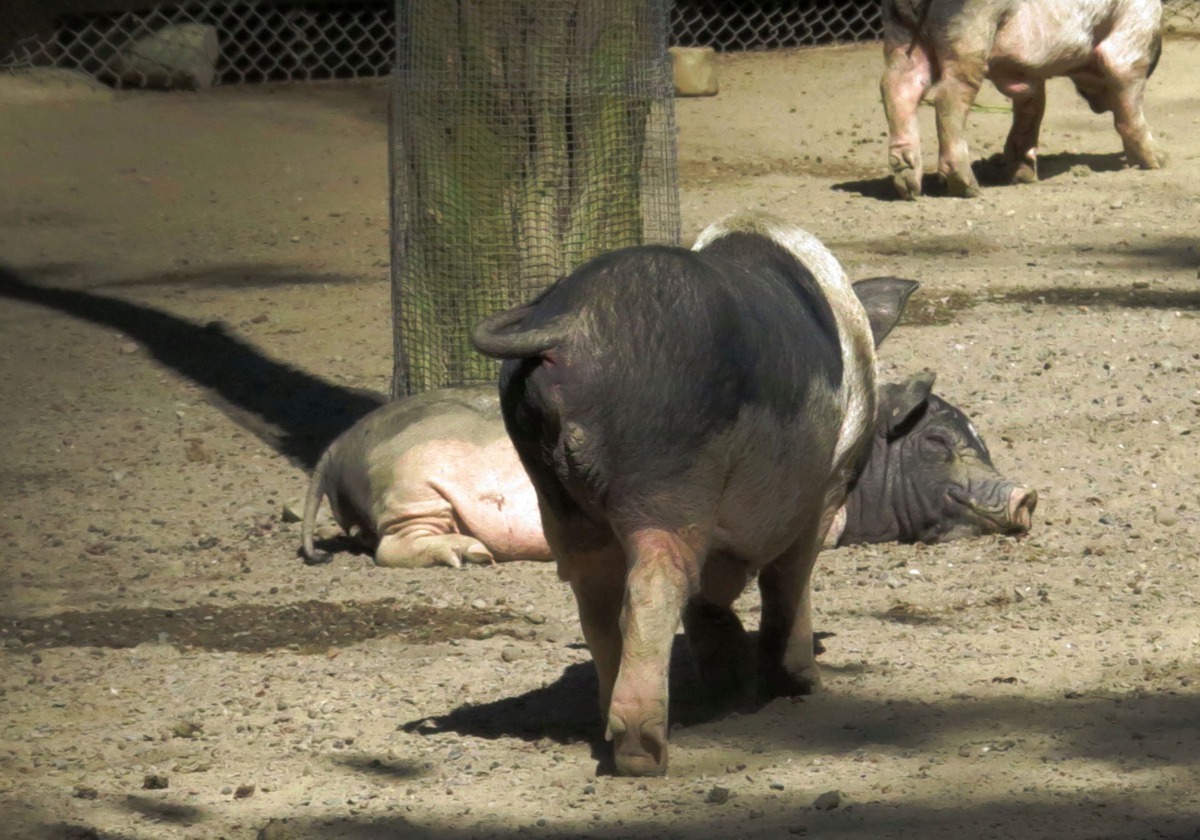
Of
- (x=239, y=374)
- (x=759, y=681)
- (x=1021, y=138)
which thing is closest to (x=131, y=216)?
(x=239, y=374)

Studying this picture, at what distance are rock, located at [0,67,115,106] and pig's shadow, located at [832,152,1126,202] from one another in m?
4.99

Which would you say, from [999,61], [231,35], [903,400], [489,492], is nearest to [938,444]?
[903,400]

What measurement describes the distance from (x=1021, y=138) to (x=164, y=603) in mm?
7130

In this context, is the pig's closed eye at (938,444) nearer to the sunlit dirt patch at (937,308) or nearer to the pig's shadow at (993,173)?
the sunlit dirt patch at (937,308)

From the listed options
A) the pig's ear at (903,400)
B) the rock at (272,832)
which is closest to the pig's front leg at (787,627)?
the rock at (272,832)

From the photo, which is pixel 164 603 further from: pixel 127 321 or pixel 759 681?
pixel 127 321

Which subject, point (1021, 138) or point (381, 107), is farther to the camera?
→ point (381, 107)

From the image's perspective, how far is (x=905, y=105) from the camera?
33.8 ft

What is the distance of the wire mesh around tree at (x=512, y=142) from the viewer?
591 cm

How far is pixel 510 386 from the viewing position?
137 inches

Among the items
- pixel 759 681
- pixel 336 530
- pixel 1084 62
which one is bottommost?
pixel 336 530

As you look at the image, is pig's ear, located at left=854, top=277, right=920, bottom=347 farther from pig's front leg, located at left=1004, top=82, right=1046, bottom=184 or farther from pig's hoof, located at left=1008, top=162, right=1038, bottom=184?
pig's hoof, located at left=1008, top=162, right=1038, bottom=184

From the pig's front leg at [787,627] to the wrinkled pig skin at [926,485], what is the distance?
156 cm

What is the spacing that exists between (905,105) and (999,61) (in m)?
0.64
